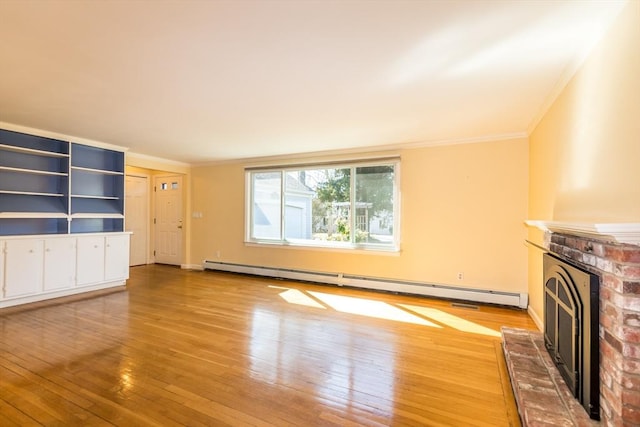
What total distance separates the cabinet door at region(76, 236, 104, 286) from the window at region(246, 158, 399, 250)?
2463mm

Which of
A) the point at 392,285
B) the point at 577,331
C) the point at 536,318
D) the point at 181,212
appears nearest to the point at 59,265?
the point at 181,212

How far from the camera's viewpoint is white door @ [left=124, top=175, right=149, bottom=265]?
705 centimetres

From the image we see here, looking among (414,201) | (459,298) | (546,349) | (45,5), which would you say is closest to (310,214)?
(414,201)

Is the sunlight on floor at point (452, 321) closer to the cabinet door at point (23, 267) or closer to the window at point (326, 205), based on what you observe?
the window at point (326, 205)

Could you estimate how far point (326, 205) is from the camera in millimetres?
5551

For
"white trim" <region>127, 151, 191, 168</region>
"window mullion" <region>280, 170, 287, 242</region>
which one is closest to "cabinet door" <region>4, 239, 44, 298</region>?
"white trim" <region>127, 151, 191, 168</region>

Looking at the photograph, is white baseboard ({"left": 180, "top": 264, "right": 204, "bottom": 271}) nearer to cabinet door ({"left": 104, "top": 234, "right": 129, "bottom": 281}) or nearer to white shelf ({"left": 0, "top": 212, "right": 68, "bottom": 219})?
cabinet door ({"left": 104, "top": 234, "right": 129, "bottom": 281})

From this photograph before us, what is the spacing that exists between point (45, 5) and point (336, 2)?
1.60m

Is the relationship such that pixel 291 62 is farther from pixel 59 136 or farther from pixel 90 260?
pixel 90 260

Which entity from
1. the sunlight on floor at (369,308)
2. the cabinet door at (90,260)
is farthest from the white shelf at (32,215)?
the sunlight on floor at (369,308)

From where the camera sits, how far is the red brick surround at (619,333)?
134 cm

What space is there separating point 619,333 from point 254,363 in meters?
2.32

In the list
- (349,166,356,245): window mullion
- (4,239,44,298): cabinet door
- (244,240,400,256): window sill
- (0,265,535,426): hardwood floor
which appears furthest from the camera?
(349,166,356,245): window mullion

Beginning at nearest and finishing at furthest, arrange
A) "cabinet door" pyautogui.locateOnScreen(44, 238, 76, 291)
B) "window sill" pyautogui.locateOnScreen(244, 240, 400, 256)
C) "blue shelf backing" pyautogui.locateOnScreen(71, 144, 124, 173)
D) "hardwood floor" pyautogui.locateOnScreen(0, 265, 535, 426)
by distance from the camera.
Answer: "hardwood floor" pyautogui.locateOnScreen(0, 265, 535, 426) → "cabinet door" pyautogui.locateOnScreen(44, 238, 76, 291) → "blue shelf backing" pyautogui.locateOnScreen(71, 144, 124, 173) → "window sill" pyautogui.locateOnScreen(244, 240, 400, 256)
